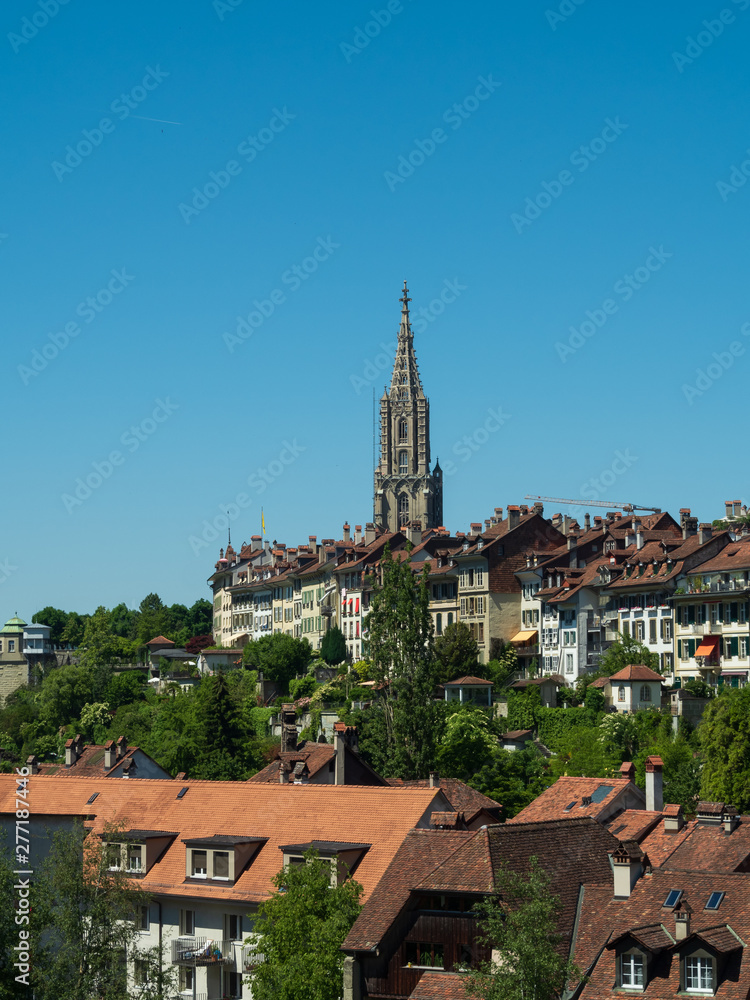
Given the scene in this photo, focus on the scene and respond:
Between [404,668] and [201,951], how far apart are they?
38.1 metres

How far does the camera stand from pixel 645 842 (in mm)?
53594

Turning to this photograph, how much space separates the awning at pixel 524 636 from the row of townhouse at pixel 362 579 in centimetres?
66

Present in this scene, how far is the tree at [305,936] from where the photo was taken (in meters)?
44.5

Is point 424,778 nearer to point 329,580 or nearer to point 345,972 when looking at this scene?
point 345,972

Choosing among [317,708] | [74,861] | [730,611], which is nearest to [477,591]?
[317,708]

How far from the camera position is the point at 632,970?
4059 centimetres

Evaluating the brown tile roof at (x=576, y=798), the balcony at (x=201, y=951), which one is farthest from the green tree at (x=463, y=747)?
the balcony at (x=201, y=951)

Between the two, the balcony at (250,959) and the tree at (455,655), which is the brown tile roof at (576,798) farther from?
the tree at (455,655)

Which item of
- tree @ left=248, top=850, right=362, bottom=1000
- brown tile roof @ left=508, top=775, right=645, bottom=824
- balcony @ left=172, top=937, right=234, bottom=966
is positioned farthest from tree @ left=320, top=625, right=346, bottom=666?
tree @ left=248, top=850, right=362, bottom=1000

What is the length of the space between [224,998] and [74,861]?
7197 mm

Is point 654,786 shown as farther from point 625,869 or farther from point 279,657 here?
point 279,657

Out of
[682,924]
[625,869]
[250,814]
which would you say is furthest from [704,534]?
[682,924]

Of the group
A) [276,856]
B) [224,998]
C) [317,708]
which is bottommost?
[224,998]

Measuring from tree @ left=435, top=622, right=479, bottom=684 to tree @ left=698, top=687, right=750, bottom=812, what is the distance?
31.9 meters
